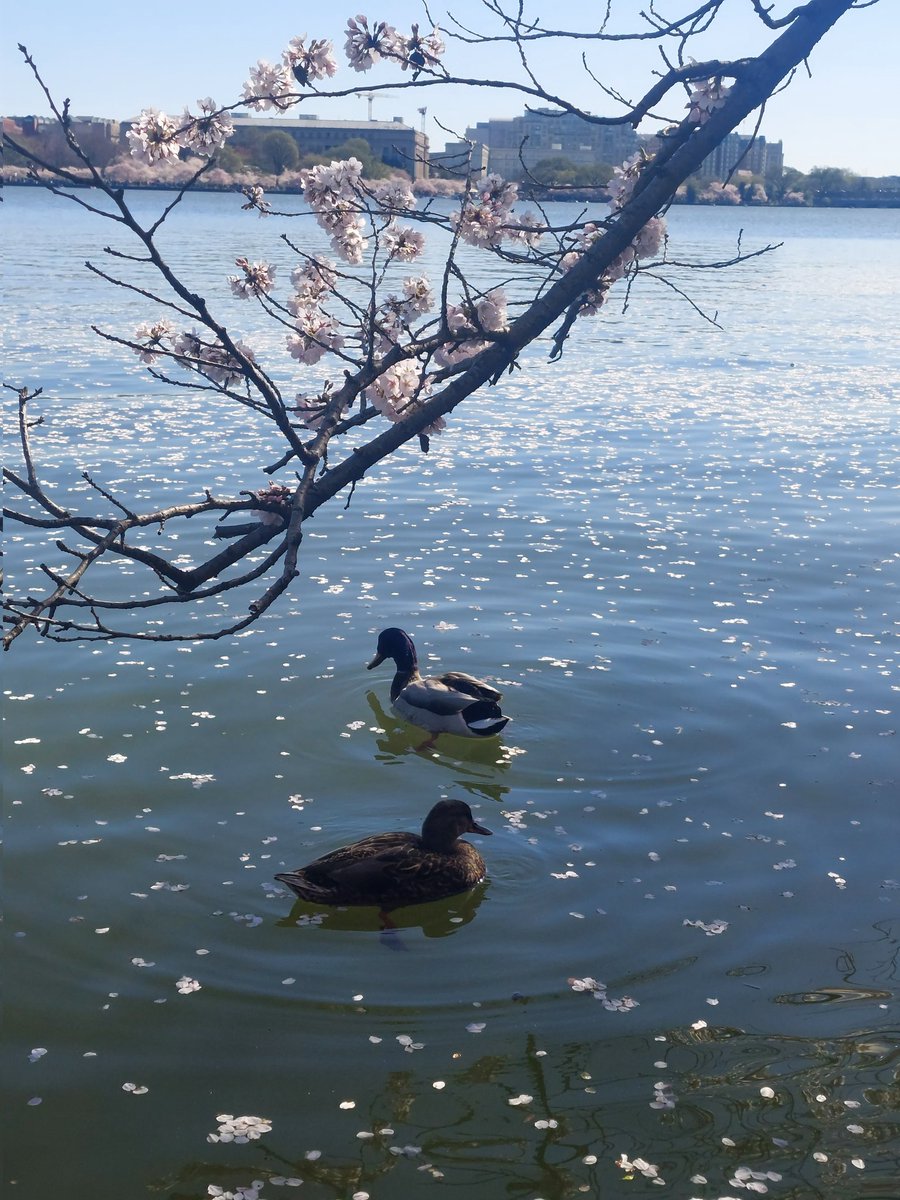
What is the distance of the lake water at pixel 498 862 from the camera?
6012 millimetres

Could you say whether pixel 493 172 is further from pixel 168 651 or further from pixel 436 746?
pixel 168 651

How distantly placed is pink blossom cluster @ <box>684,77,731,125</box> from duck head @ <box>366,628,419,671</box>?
16.8ft

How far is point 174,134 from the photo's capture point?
6973 mm

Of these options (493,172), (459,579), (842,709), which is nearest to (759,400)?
(459,579)

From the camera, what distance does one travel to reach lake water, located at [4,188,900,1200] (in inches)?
237

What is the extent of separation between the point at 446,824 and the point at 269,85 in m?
4.48

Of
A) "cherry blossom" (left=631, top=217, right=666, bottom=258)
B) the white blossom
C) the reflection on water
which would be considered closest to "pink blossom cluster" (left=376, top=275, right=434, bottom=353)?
"cherry blossom" (left=631, top=217, right=666, bottom=258)

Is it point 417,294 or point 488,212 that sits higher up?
point 488,212

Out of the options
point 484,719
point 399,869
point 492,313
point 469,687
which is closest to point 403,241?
point 492,313

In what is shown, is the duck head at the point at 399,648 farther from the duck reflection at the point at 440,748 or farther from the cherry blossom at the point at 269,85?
the cherry blossom at the point at 269,85

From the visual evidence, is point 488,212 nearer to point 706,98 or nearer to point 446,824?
point 706,98

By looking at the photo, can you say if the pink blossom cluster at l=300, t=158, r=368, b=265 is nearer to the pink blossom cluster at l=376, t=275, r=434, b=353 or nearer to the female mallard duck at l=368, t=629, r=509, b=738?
the pink blossom cluster at l=376, t=275, r=434, b=353

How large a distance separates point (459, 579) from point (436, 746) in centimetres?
383

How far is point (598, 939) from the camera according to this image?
24.9 ft
